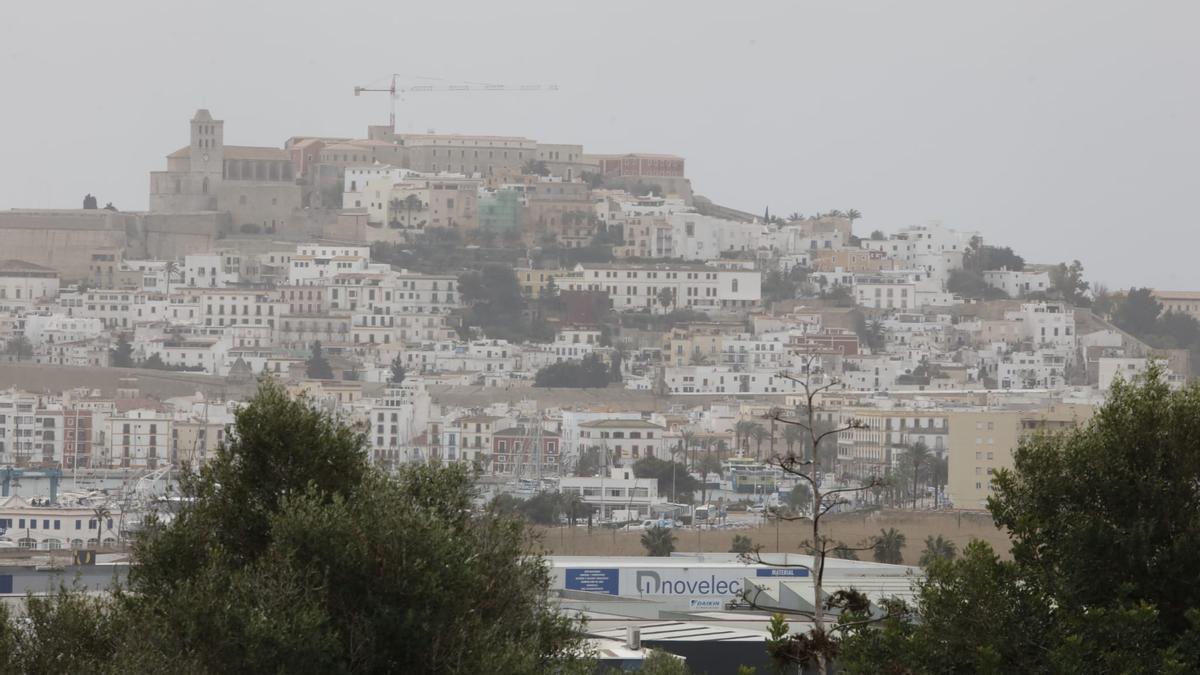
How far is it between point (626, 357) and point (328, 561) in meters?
59.9

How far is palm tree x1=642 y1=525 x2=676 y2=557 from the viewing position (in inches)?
1400

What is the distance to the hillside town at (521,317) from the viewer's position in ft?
182

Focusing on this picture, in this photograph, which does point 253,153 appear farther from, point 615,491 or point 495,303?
point 615,491

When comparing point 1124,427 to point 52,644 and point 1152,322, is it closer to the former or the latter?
point 52,644

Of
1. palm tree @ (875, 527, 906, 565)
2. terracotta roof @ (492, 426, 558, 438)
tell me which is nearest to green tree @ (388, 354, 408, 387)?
terracotta roof @ (492, 426, 558, 438)

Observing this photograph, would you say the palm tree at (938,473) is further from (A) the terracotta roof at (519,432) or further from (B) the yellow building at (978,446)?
(A) the terracotta roof at (519,432)

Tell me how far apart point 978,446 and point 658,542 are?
31.8 feet

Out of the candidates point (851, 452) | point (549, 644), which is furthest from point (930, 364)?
point (549, 644)

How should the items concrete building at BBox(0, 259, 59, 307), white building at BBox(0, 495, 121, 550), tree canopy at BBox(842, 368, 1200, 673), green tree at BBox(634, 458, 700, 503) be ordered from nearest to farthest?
tree canopy at BBox(842, 368, 1200, 673), white building at BBox(0, 495, 121, 550), green tree at BBox(634, 458, 700, 503), concrete building at BBox(0, 259, 59, 307)

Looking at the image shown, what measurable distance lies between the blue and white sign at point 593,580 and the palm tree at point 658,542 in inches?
341

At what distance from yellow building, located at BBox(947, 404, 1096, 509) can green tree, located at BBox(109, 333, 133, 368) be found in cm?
2854

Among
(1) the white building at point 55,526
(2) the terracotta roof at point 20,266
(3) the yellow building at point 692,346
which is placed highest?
(2) the terracotta roof at point 20,266

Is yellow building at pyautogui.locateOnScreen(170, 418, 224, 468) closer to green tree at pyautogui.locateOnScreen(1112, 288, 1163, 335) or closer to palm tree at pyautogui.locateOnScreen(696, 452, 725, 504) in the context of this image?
palm tree at pyautogui.locateOnScreen(696, 452, 725, 504)

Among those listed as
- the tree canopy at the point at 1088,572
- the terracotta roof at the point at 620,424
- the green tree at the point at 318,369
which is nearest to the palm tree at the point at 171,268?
the green tree at the point at 318,369
